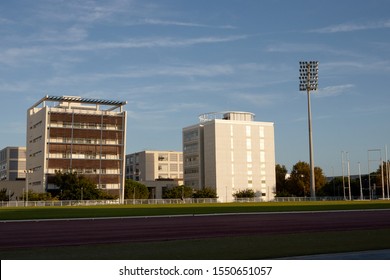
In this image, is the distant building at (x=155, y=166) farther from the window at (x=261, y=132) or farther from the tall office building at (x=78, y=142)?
the tall office building at (x=78, y=142)

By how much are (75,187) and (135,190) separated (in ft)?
83.8

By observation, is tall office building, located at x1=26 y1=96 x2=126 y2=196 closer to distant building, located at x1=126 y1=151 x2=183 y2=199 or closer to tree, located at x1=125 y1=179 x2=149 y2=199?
tree, located at x1=125 y1=179 x2=149 y2=199

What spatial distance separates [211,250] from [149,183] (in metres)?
125

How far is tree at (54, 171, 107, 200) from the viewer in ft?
328

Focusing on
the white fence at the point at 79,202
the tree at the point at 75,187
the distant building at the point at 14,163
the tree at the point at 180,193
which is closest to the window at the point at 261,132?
the tree at the point at 180,193

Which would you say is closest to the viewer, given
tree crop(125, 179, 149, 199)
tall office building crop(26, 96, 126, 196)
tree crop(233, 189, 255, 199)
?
tall office building crop(26, 96, 126, 196)

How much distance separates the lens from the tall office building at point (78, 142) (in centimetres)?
11150

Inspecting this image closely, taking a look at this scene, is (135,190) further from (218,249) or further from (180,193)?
(218,249)

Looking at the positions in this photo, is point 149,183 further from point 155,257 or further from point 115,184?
point 155,257

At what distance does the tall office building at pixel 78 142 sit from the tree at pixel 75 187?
23.5 feet

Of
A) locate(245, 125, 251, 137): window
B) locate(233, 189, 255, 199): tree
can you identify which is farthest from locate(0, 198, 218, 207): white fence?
locate(245, 125, 251, 137): window

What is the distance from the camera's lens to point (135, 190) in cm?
12444

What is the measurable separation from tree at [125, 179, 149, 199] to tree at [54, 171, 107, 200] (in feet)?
61.9
